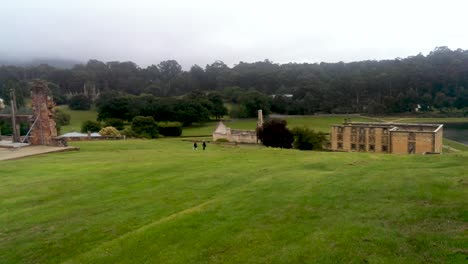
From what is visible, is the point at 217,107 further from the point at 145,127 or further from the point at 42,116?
the point at 42,116

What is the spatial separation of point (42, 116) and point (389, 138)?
34.7m

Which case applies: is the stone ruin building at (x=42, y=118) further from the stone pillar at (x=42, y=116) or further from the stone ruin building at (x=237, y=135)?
the stone ruin building at (x=237, y=135)

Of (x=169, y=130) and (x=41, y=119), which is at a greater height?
(x=41, y=119)

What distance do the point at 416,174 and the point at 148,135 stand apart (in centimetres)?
4804

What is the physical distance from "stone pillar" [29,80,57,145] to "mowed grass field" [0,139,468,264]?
50.2 feet

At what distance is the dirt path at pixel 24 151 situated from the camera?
23.3m

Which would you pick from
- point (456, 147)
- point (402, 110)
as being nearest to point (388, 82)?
point (402, 110)

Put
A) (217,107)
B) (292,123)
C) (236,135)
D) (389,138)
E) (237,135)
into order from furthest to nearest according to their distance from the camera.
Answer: (217,107) → (292,123) → (237,135) → (236,135) → (389,138)

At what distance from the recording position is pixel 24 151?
84.5ft

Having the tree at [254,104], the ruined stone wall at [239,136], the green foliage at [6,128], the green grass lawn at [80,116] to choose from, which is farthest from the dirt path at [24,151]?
the tree at [254,104]

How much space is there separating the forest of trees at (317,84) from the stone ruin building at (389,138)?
36.1 m

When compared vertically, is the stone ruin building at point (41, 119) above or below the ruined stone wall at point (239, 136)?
above

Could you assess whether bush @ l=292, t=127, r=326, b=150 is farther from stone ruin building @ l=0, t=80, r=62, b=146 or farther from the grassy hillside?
stone ruin building @ l=0, t=80, r=62, b=146

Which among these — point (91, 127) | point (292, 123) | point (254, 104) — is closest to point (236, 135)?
point (91, 127)
